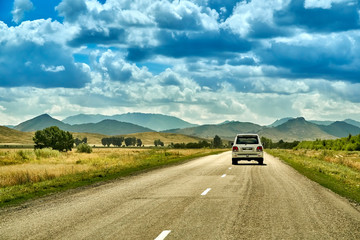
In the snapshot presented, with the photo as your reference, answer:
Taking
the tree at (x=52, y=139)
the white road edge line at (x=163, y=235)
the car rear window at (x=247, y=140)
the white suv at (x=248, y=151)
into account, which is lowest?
the white road edge line at (x=163, y=235)

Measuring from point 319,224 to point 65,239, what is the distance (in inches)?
191

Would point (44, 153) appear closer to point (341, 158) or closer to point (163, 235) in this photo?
point (341, 158)

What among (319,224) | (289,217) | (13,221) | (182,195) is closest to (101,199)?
(182,195)

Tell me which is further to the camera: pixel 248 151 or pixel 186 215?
pixel 248 151

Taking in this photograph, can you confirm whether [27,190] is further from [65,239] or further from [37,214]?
[65,239]

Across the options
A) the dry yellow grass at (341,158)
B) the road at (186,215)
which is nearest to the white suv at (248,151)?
the dry yellow grass at (341,158)

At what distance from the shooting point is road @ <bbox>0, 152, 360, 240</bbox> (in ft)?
24.0

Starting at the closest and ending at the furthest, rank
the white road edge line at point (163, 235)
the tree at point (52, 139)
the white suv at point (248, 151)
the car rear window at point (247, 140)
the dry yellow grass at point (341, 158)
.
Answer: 1. the white road edge line at point (163, 235)
2. the white suv at point (248, 151)
3. the car rear window at point (247, 140)
4. the dry yellow grass at point (341, 158)
5. the tree at point (52, 139)

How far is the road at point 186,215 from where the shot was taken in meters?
7.32

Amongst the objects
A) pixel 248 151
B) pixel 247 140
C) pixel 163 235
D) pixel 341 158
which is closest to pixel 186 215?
pixel 163 235

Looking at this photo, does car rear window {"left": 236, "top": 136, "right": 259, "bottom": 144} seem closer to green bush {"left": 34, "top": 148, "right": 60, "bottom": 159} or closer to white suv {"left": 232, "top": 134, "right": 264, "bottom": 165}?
white suv {"left": 232, "top": 134, "right": 264, "bottom": 165}

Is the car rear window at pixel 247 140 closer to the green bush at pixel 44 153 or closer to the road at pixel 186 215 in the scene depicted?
the road at pixel 186 215

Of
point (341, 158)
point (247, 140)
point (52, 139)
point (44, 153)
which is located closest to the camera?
point (247, 140)

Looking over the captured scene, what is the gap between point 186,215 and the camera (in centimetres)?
907
